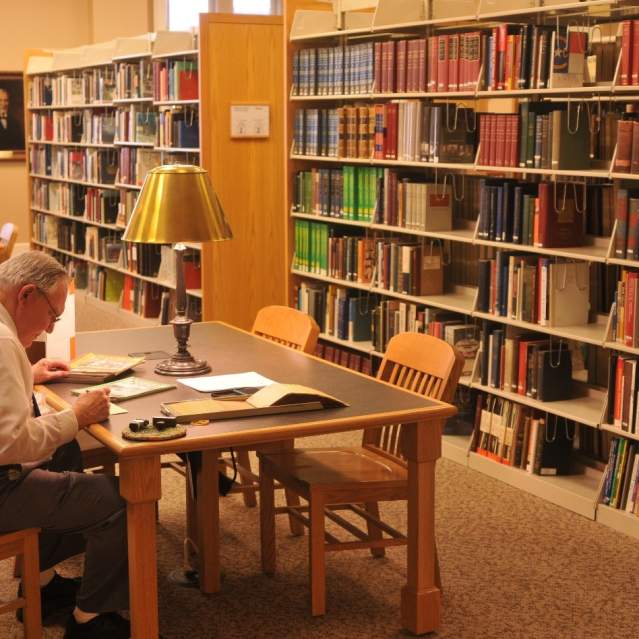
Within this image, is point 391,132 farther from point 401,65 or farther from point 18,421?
point 18,421

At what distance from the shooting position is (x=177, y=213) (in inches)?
130

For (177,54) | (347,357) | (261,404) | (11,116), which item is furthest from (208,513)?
(11,116)

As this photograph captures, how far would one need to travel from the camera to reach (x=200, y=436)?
108 inches

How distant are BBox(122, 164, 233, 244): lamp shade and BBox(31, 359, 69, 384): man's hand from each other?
44cm

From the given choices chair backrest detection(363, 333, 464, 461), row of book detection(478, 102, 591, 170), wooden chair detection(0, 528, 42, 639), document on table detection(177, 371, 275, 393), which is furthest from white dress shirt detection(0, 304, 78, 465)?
row of book detection(478, 102, 591, 170)

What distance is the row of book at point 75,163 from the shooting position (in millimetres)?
9047

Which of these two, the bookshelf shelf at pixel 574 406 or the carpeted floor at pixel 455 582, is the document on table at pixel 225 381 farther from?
the bookshelf shelf at pixel 574 406

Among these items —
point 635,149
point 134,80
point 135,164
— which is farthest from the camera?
point 135,164

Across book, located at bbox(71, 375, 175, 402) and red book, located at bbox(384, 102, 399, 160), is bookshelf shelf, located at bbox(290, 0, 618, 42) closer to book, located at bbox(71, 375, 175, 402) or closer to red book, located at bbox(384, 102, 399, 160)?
red book, located at bbox(384, 102, 399, 160)

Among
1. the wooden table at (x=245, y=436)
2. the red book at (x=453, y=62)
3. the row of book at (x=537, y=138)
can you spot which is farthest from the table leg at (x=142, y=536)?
the red book at (x=453, y=62)

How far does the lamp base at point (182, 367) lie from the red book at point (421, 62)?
7.02 feet

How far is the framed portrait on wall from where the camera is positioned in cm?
1166

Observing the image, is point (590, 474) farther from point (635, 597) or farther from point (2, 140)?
point (2, 140)

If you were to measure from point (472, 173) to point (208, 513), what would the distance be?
2.41 meters
